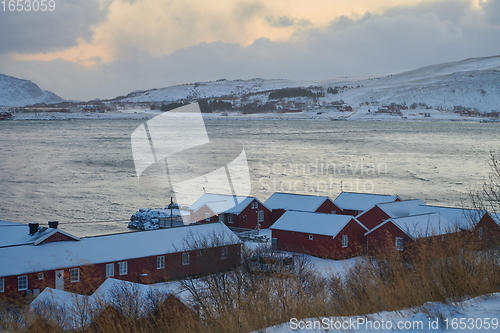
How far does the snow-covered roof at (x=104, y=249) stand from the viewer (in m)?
14.2

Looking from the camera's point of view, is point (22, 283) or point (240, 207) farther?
point (240, 207)

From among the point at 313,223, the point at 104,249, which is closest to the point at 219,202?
the point at 313,223

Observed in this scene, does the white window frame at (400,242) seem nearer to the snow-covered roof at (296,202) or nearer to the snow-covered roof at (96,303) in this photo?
the snow-covered roof at (296,202)

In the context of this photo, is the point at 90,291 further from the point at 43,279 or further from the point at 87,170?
the point at 87,170

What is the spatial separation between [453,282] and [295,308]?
1603 mm

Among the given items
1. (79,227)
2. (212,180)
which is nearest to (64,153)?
(212,180)

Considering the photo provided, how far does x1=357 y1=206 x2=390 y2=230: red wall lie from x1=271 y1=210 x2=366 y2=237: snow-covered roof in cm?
212

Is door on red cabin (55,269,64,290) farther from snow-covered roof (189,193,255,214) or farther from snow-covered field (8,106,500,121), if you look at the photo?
snow-covered field (8,106,500,121)

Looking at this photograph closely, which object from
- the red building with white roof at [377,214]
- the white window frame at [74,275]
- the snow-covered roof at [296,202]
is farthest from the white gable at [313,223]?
→ the white window frame at [74,275]

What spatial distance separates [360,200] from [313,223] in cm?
671

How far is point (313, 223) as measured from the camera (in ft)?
64.0

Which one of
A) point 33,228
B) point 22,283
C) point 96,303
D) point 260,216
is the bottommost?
point 260,216

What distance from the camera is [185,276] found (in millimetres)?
16281

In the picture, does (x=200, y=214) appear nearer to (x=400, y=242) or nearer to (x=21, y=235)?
(x=21, y=235)
